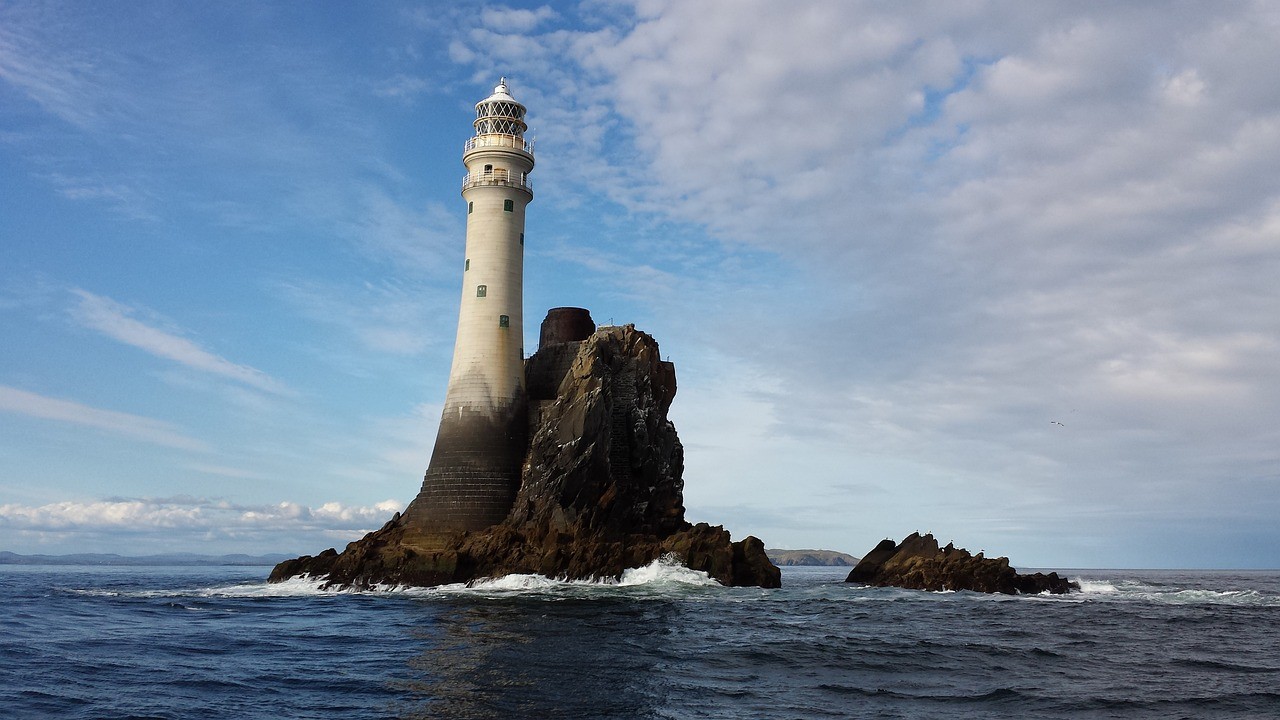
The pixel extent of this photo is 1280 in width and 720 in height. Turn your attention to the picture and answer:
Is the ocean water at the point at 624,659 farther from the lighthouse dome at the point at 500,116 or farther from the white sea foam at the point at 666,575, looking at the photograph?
the lighthouse dome at the point at 500,116

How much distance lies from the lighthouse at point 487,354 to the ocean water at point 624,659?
14.3m

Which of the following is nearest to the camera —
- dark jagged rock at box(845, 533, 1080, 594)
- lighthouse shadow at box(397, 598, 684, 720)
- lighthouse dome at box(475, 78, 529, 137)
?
lighthouse shadow at box(397, 598, 684, 720)

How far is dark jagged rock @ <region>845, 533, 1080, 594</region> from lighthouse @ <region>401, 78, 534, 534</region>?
87.0ft

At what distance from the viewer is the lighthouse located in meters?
57.5

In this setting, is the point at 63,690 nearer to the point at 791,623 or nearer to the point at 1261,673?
the point at 791,623

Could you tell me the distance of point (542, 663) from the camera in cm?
2373

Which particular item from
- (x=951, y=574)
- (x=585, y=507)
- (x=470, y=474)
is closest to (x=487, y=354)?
(x=470, y=474)

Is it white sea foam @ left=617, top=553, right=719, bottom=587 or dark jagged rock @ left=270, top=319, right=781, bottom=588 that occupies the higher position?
dark jagged rock @ left=270, top=319, right=781, bottom=588

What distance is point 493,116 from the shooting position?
213 ft

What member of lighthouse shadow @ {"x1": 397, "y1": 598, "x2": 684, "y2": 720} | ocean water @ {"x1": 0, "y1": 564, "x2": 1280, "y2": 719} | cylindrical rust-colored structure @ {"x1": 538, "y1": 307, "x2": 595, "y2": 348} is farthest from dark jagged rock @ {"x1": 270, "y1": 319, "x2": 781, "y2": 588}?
lighthouse shadow @ {"x1": 397, "y1": 598, "x2": 684, "y2": 720}

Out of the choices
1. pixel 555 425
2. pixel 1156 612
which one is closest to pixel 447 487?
pixel 555 425

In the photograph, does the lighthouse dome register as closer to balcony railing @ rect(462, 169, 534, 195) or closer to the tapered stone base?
balcony railing @ rect(462, 169, 534, 195)

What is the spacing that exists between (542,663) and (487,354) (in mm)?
37785

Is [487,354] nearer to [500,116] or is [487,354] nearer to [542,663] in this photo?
[500,116]
